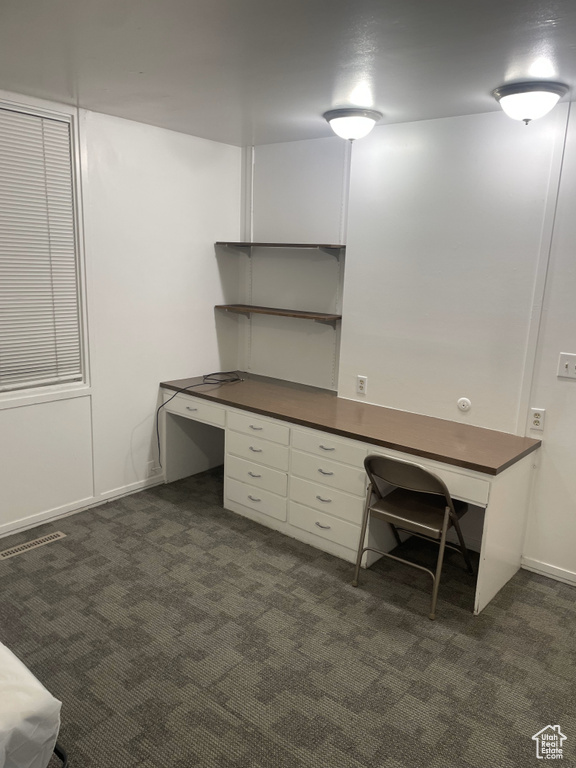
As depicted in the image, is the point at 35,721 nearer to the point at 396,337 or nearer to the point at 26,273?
the point at 26,273

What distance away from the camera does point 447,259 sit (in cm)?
315

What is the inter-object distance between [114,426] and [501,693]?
2679mm

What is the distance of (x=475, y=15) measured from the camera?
1.73m

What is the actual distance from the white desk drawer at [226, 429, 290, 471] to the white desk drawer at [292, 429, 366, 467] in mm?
127

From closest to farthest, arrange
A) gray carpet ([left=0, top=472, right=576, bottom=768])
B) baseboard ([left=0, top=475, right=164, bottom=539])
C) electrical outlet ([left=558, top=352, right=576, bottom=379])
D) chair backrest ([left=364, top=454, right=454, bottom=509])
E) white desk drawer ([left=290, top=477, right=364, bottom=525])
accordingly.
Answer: gray carpet ([left=0, top=472, right=576, bottom=768])
chair backrest ([left=364, top=454, right=454, bottom=509])
electrical outlet ([left=558, top=352, right=576, bottom=379])
white desk drawer ([left=290, top=477, right=364, bottom=525])
baseboard ([left=0, top=475, right=164, bottom=539])

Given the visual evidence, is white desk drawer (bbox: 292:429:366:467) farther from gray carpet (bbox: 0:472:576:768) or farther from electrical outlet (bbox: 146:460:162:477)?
electrical outlet (bbox: 146:460:162:477)

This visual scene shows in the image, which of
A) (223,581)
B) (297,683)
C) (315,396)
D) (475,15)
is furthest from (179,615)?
(475,15)

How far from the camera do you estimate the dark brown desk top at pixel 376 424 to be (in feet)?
8.91

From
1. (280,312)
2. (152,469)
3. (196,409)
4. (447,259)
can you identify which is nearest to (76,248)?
(196,409)

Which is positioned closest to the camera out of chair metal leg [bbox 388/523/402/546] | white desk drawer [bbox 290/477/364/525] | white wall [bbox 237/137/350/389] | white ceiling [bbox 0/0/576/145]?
white ceiling [bbox 0/0/576/145]

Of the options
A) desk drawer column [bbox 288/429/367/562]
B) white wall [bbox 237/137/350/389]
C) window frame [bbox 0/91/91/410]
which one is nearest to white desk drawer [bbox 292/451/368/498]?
desk drawer column [bbox 288/429/367/562]

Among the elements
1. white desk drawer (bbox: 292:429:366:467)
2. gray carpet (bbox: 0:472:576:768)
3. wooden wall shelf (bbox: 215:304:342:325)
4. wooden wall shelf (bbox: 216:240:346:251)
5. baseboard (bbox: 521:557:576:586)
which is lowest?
gray carpet (bbox: 0:472:576:768)

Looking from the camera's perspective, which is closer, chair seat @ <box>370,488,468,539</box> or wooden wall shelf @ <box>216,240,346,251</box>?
chair seat @ <box>370,488,468,539</box>

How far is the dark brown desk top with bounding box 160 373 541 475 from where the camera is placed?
107 inches
